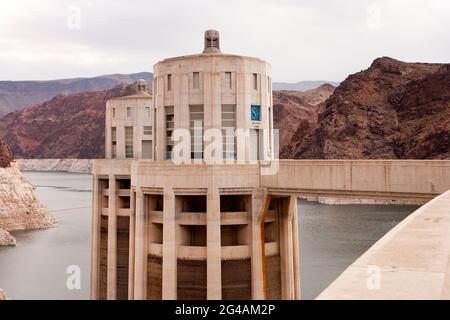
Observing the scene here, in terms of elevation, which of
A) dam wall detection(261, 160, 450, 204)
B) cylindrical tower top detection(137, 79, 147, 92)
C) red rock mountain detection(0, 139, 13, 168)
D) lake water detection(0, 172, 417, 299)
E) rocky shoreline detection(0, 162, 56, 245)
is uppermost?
red rock mountain detection(0, 139, 13, 168)

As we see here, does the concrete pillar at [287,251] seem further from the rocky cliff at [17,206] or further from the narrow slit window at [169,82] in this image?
the rocky cliff at [17,206]

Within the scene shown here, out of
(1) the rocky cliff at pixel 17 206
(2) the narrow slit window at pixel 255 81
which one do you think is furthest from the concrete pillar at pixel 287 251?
(1) the rocky cliff at pixel 17 206

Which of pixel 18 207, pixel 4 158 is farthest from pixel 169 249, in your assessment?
pixel 4 158

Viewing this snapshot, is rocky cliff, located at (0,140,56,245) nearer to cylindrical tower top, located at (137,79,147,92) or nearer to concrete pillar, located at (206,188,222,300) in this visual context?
cylindrical tower top, located at (137,79,147,92)

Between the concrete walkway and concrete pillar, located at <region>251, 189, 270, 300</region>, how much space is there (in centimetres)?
1718

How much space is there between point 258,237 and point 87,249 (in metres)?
71.1

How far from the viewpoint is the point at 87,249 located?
92.3 m

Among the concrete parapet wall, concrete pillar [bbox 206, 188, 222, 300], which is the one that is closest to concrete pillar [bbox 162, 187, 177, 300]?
the concrete parapet wall

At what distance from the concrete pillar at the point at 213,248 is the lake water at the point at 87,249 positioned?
27.0 m

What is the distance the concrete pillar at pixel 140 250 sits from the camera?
94.4ft

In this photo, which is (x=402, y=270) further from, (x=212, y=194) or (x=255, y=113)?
(x=255, y=113)

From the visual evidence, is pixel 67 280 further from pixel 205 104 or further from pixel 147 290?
pixel 205 104

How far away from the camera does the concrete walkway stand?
6348 millimetres
